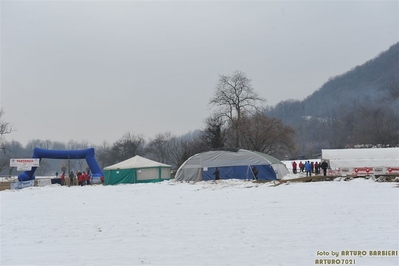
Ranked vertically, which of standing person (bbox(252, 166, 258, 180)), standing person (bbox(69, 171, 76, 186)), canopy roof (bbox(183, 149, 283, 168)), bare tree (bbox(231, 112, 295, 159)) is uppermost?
bare tree (bbox(231, 112, 295, 159))

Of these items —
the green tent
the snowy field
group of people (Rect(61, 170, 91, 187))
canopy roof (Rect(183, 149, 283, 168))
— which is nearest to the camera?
the snowy field

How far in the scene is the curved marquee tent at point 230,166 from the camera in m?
35.0

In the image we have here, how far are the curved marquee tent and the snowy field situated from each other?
1580 cm

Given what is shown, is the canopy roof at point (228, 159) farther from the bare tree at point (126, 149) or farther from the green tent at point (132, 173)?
the bare tree at point (126, 149)

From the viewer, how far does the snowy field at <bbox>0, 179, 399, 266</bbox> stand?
9.15 m

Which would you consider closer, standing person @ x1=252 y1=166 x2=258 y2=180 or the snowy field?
the snowy field

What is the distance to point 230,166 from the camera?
35.8m

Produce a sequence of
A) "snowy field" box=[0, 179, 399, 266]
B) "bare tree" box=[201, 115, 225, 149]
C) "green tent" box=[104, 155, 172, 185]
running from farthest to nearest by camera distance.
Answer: "bare tree" box=[201, 115, 225, 149]
"green tent" box=[104, 155, 172, 185]
"snowy field" box=[0, 179, 399, 266]

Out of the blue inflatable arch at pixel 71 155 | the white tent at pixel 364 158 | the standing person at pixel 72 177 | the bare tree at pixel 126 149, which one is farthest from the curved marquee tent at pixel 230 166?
the bare tree at pixel 126 149

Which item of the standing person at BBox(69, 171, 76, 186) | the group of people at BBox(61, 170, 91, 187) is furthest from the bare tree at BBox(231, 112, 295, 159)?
the standing person at BBox(69, 171, 76, 186)

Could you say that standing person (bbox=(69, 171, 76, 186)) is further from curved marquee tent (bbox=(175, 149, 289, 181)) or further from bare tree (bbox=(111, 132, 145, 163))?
bare tree (bbox=(111, 132, 145, 163))

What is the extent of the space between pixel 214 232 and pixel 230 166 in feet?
79.5

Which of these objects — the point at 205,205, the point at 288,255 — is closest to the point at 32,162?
the point at 205,205

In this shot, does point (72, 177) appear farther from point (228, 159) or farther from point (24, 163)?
point (228, 159)
